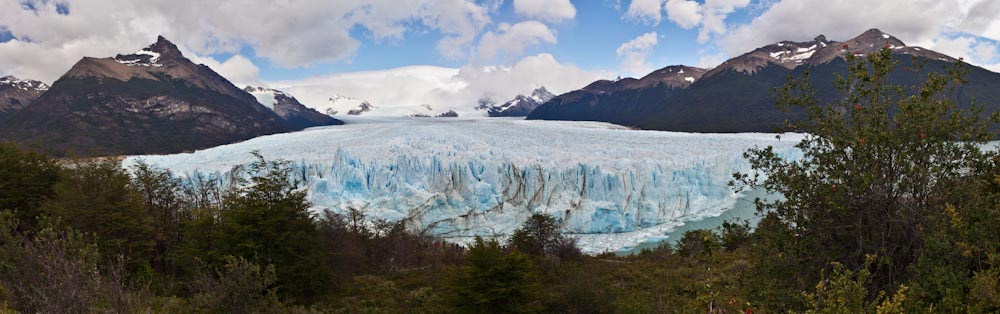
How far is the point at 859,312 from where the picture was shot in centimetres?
344

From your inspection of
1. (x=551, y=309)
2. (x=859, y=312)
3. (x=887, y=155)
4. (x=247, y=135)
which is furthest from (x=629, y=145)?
(x=247, y=135)

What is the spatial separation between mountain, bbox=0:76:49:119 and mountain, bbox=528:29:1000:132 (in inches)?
6651

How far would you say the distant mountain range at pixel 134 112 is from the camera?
86250 mm

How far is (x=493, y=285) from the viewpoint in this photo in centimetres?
998

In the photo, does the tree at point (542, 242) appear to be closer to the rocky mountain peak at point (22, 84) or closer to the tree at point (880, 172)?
the tree at point (880, 172)

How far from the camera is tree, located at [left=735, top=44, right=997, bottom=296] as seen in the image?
5219 mm

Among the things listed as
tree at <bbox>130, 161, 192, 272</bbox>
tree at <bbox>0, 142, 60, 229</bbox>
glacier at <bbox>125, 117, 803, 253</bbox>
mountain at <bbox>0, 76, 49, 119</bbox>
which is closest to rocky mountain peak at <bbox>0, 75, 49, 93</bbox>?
mountain at <bbox>0, 76, 49, 119</bbox>

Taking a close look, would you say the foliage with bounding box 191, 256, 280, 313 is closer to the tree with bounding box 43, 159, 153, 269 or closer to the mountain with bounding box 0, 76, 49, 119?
the tree with bounding box 43, 159, 153, 269

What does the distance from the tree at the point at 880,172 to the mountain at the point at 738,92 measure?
2657 inches

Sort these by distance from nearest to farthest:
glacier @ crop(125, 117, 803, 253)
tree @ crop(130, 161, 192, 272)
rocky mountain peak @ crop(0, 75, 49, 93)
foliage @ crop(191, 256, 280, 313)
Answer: foliage @ crop(191, 256, 280, 313) → tree @ crop(130, 161, 192, 272) → glacier @ crop(125, 117, 803, 253) → rocky mountain peak @ crop(0, 75, 49, 93)

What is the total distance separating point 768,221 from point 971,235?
1.85 metres

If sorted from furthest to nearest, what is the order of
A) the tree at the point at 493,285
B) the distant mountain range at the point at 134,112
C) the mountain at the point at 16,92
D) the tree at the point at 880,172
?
1. the mountain at the point at 16,92
2. the distant mountain range at the point at 134,112
3. the tree at the point at 493,285
4. the tree at the point at 880,172

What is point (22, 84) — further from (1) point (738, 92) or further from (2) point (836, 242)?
(2) point (836, 242)

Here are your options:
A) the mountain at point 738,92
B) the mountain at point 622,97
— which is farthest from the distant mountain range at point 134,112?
the mountain at point 738,92
